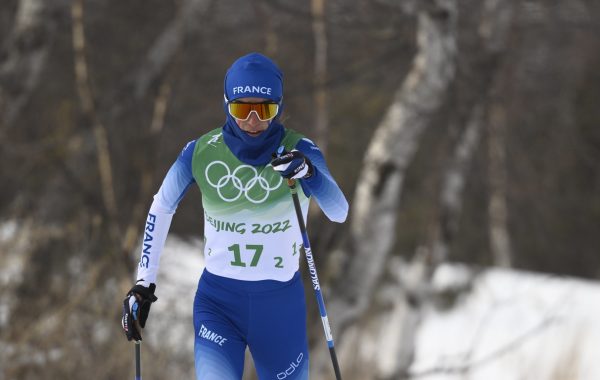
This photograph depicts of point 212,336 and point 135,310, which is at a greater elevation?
point 135,310

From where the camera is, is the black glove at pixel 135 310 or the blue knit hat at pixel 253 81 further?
the black glove at pixel 135 310

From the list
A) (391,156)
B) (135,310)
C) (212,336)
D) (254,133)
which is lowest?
(212,336)

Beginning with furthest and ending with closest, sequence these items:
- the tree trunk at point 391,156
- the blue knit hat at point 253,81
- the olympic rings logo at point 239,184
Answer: the tree trunk at point 391,156 < the olympic rings logo at point 239,184 < the blue knit hat at point 253,81

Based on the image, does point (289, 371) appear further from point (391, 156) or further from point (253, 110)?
point (391, 156)

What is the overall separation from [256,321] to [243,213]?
49cm

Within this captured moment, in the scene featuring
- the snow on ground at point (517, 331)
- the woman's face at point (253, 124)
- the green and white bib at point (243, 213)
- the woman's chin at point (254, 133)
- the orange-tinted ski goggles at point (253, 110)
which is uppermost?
the orange-tinted ski goggles at point (253, 110)

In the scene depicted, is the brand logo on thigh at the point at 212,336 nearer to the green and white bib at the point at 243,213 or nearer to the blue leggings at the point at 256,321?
the blue leggings at the point at 256,321

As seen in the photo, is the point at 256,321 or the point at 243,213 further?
the point at 256,321

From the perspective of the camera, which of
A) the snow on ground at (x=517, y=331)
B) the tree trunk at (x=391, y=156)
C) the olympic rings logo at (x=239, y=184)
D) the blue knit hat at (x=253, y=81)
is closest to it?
the blue knit hat at (x=253, y=81)

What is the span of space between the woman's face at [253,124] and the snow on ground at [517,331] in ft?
17.1

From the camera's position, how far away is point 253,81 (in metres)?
3.95

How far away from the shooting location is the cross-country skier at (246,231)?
4020mm

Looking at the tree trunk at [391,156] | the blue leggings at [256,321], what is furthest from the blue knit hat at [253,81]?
the tree trunk at [391,156]

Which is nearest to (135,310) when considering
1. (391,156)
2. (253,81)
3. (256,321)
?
(256,321)
